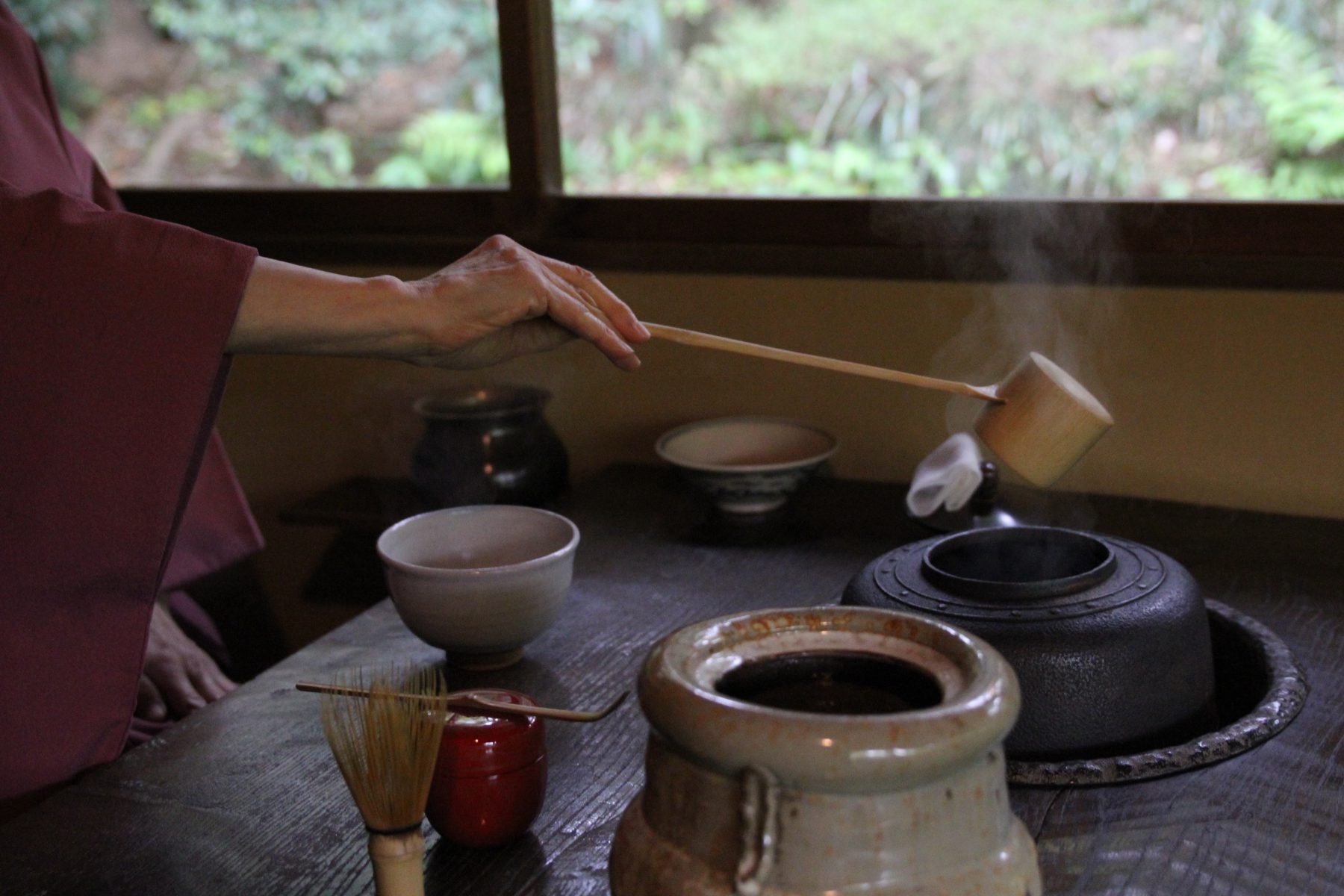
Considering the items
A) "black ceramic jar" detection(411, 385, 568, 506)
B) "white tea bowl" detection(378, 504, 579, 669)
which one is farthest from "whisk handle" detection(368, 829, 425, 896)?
"black ceramic jar" detection(411, 385, 568, 506)

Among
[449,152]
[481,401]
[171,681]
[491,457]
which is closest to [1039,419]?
[491,457]

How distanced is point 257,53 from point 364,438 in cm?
371

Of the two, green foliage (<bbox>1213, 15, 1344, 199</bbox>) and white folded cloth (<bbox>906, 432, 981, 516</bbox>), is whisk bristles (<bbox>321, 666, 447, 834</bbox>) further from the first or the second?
green foliage (<bbox>1213, 15, 1344, 199</bbox>)

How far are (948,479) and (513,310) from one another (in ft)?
2.38

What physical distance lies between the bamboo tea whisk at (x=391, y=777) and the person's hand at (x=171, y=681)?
34.2 inches

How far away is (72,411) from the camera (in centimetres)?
112

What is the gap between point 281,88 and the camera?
549cm

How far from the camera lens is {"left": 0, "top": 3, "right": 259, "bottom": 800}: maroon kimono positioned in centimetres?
110

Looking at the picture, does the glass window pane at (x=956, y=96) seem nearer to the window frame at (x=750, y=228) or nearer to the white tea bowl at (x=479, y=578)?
the window frame at (x=750, y=228)

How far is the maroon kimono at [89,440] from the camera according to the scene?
1.10 meters

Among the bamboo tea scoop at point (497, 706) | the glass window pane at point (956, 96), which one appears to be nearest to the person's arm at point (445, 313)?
the bamboo tea scoop at point (497, 706)

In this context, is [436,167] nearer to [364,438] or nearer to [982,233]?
[364,438]

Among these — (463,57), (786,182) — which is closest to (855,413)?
(786,182)

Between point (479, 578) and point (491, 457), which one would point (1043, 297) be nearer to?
point (491, 457)
